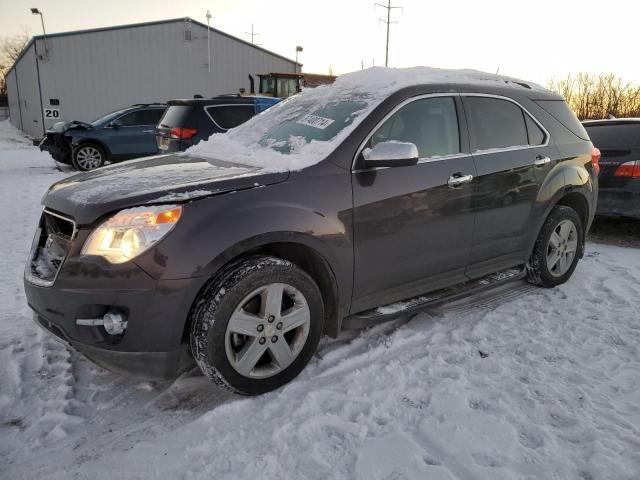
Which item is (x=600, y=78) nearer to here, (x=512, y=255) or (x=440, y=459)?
(x=512, y=255)

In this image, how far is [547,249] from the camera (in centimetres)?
420

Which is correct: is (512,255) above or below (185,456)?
above

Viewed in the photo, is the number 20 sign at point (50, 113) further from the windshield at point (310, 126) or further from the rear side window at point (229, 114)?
the windshield at point (310, 126)

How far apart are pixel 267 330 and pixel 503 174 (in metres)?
2.16

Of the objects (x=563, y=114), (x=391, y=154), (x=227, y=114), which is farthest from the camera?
(x=227, y=114)

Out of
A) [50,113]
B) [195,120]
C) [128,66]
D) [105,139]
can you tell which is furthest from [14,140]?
[195,120]

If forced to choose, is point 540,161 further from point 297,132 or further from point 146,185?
point 146,185

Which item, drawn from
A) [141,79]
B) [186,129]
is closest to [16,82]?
[141,79]

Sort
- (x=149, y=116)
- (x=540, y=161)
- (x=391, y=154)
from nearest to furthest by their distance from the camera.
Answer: (x=391, y=154) < (x=540, y=161) < (x=149, y=116)

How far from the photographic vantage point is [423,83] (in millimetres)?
3332

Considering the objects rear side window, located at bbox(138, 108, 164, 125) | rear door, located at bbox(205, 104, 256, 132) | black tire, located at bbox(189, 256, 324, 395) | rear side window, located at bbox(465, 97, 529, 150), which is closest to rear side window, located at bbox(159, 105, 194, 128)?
rear door, located at bbox(205, 104, 256, 132)

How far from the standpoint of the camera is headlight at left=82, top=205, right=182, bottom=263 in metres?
2.29

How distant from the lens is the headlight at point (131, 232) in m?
2.29

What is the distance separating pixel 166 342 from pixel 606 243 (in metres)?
5.74
